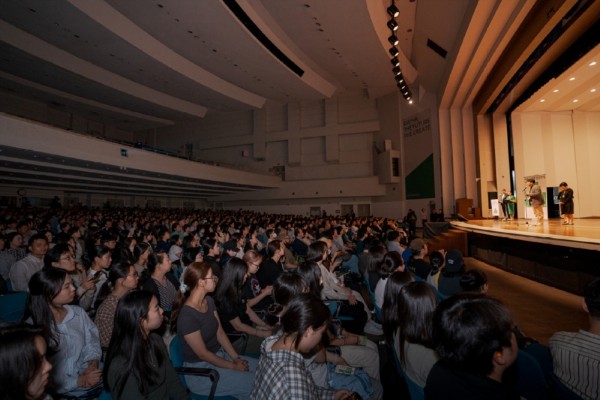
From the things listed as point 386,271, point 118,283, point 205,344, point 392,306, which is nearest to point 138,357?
point 205,344

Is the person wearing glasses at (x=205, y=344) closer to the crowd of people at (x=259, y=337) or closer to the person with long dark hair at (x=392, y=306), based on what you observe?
the crowd of people at (x=259, y=337)

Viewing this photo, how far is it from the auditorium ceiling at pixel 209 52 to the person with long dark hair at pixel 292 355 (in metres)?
9.15

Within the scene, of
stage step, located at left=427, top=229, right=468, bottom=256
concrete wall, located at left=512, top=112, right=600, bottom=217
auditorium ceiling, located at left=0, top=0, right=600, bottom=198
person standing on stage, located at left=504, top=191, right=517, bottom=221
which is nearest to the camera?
stage step, located at left=427, top=229, right=468, bottom=256

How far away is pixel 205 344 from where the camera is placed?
2475 millimetres

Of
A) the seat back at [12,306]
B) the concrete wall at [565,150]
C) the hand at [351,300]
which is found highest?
the concrete wall at [565,150]

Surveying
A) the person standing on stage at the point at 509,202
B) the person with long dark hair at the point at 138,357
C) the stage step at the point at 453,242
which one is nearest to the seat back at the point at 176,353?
the person with long dark hair at the point at 138,357

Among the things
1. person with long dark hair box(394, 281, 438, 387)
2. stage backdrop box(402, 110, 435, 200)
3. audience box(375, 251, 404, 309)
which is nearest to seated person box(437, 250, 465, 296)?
audience box(375, 251, 404, 309)

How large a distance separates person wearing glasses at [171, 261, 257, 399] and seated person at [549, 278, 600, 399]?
1871 millimetres

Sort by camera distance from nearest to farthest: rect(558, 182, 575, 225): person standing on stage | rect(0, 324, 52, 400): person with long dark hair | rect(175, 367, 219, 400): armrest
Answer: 1. rect(0, 324, 52, 400): person with long dark hair
2. rect(175, 367, 219, 400): armrest
3. rect(558, 182, 575, 225): person standing on stage

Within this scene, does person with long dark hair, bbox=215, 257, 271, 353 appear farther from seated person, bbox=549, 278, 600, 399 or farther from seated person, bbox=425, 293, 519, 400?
seated person, bbox=549, 278, 600, 399

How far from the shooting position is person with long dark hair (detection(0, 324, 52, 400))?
1222mm

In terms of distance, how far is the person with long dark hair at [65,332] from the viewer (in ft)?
7.22

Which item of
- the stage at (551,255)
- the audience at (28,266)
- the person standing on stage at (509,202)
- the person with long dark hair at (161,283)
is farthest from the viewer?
the person standing on stage at (509,202)

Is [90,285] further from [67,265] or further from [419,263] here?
[419,263]
